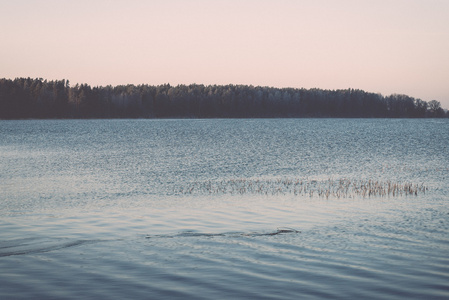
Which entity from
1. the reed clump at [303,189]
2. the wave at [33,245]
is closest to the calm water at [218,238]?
the wave at [33,245]

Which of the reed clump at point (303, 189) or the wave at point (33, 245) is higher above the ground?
the reed clump at point (303, 189)

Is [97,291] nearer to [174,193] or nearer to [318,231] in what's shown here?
[318,231]

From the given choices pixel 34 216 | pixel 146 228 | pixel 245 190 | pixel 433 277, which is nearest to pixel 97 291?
pixel 146 228

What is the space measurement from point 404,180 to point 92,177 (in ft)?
80.8

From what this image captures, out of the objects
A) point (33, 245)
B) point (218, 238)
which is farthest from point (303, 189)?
point (33, 245)

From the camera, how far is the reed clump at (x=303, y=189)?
30.7 metres

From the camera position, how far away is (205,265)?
15125 mm

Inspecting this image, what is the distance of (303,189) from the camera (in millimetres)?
32375

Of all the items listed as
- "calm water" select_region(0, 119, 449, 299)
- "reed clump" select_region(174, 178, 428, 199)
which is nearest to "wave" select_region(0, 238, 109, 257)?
"calm water" select_region(0, 119, 449, 299)

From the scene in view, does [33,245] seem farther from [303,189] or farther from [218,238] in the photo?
[303,189]

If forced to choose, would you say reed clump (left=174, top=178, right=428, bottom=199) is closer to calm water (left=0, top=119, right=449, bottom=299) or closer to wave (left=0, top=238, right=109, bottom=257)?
calm water (left=0, top=119, right=449, bottom=299)

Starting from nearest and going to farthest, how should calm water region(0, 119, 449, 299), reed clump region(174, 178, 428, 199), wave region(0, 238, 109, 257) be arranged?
calm water region(0, 119, 449, 299) → wave region(0, 238, 109, 257) → reed clump region(174, 178, 428, 199)

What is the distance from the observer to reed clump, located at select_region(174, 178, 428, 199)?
1209 inches

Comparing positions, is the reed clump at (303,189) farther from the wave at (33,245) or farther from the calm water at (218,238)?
the wave at (33,245)
